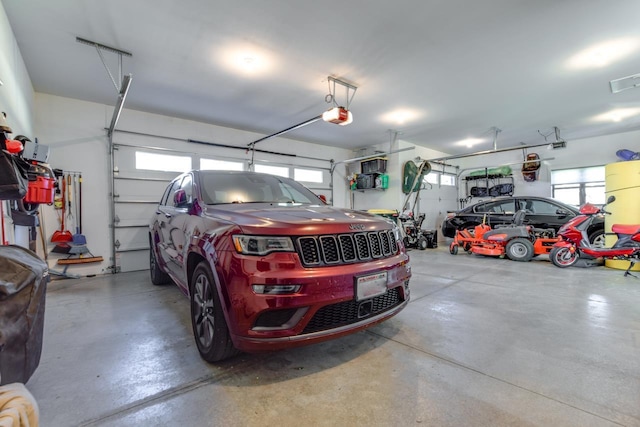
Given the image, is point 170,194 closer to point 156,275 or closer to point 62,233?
point 156,275

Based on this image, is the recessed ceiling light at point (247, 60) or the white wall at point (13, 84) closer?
the white wall at point (13, 84)

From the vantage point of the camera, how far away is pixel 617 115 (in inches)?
243

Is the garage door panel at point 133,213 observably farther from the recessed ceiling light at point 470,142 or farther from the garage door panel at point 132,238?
the recessed ceiling light at point 470,142

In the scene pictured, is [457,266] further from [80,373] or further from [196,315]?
[80,373]

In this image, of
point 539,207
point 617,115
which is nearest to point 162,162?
point 539,207

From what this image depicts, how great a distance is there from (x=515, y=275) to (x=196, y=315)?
4629 mm

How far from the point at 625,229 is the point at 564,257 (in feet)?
3.04

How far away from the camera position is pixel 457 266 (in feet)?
16.9

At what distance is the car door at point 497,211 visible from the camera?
6762 millimetres

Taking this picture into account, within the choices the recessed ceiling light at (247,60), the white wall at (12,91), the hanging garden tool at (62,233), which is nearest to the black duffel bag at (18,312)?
the white wall at (12,91)

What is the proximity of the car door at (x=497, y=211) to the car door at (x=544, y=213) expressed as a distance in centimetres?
22

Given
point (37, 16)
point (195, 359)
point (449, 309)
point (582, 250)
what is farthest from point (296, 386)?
point (582, 250)

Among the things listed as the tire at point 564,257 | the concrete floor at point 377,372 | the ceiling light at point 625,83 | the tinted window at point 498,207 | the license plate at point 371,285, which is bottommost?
the concrete floor at point 377,372

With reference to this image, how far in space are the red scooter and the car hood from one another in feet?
15.6
